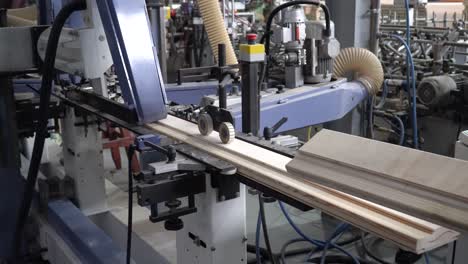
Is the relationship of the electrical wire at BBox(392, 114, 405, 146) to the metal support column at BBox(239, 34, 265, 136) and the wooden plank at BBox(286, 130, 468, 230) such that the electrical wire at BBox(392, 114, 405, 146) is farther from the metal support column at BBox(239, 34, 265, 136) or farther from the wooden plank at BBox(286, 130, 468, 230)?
the wooden plank at BBox(286, 130, 468, 230)

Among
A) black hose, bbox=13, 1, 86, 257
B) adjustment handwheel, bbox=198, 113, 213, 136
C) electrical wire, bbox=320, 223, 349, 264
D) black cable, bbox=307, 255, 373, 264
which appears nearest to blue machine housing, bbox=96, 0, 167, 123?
black hose, bbox=13, 1, 86, 257

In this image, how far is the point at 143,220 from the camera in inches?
119

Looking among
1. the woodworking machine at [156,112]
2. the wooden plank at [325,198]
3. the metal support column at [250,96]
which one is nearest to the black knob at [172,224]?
the woodworking machine at [156,112]

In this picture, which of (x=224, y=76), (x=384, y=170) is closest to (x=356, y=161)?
(x=384, y=170)

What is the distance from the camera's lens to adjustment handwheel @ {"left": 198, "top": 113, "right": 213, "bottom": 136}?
141cm

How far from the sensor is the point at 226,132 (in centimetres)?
132

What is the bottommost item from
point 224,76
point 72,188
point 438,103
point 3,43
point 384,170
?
point 72,188

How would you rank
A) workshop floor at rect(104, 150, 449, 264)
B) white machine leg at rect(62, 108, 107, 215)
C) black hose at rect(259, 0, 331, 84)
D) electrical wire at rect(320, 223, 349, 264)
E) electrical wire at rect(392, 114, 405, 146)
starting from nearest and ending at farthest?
1. black hose at rect(259, 0, 331, 84)
2. white machine leg at rect(62, 108, 107, 215)
3. electrical wire at rect(320, 223, 349, 264)
4. workshop floor at rect(104, 150, 449, 264)
5. electrical wire at rect(392, 114, 405, 146)

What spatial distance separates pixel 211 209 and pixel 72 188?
1.42 metres

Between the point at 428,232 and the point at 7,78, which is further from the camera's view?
the point at 7,78

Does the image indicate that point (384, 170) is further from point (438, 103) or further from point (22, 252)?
point (438, 103)

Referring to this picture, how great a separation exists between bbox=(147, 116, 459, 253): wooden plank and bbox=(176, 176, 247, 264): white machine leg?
11cm

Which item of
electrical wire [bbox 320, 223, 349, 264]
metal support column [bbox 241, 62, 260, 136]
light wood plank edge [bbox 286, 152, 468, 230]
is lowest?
electrical wire [bbox 320, 223, 349, 264]

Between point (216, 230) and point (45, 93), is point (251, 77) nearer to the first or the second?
point (216, 230)
